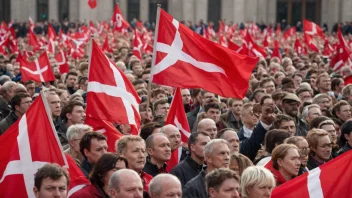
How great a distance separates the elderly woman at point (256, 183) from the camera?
10539mm

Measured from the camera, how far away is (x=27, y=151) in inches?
441

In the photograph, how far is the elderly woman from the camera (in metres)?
10.5

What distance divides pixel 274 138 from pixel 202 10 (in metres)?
57.2

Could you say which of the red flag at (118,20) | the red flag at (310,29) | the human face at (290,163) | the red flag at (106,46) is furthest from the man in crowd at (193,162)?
the red flag at (310,29)

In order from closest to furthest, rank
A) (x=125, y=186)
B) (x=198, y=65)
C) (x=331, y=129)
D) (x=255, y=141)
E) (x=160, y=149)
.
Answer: (x=125, y=186) → (x=160, y=149) → (x=255, y=141) → (x=331, y=129) → (x=198, y=65)

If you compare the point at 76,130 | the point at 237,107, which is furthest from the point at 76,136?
the point at 237,107

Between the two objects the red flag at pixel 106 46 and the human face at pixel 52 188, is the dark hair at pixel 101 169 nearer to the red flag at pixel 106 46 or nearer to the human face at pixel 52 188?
the human face at pixel 52 188

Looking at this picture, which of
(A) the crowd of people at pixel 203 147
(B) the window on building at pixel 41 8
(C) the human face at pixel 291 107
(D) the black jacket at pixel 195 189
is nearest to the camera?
(A) the crowd of people at pixel 203 147

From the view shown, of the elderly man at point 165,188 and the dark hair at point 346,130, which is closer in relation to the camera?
the elderly man at point 165,188

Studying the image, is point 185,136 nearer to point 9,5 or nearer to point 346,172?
point 346,172

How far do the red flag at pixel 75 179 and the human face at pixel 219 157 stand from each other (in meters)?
1.58

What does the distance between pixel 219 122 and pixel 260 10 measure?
182 feet

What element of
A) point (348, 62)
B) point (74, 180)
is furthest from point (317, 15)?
point (74, 180)

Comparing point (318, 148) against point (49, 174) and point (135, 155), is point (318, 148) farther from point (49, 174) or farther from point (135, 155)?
point (49, 174)
